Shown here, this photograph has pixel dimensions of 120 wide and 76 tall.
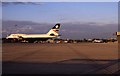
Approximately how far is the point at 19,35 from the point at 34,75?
103979 millimetres

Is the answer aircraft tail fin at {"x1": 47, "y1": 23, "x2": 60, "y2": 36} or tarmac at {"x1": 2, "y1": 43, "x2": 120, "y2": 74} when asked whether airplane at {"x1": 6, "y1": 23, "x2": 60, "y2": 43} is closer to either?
aircraft tail fin at {"x1": 47, "y1": 23, "x2": 60, "y2": 36}

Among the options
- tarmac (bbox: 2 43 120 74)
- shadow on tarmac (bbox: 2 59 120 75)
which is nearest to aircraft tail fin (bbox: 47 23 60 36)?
tarmac (bbox: 2 43 120 74)

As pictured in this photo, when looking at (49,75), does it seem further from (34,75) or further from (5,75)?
(5,75)

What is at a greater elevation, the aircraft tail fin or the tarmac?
the aircraft tail fin

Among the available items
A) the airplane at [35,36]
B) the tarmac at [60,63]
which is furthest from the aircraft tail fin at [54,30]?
the tarmac at [60,63]

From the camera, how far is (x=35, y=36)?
110750mm

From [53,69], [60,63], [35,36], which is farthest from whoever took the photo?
[35,36]

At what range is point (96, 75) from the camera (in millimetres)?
10914

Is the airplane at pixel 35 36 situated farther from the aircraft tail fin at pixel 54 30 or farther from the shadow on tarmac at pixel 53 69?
the shadow on tarmac at pixel 53 69

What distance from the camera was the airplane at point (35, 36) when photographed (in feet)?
361

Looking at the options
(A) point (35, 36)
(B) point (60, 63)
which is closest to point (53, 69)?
(B) point (60, 63)

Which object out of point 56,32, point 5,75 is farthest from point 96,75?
point 56,32

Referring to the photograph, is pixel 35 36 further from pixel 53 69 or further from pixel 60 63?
pixel 53 69

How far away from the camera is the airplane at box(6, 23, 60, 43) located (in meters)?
110
